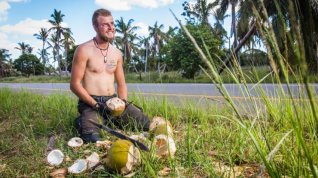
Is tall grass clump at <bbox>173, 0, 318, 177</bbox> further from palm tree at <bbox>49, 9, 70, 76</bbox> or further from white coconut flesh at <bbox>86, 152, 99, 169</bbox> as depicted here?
palm tree at <bbox>49, 9, 70, 76</bbox>

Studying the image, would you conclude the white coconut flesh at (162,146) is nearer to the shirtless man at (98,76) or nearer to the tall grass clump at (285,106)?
the tall grass clump at (285,106)

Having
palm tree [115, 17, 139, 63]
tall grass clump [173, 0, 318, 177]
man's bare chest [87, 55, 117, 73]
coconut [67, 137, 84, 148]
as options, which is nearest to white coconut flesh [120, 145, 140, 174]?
tall grass clump [173, 0, 318, 177]

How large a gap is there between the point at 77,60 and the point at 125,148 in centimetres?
205

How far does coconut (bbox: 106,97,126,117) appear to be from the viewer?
375 centimetres

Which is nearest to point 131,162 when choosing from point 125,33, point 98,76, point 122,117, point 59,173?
point 59,173

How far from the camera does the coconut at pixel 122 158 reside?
221 cm

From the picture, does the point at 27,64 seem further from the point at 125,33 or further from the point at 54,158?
the point at 54,158

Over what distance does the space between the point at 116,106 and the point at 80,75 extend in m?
0.62

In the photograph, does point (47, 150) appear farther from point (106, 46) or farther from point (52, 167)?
point (106, 46)

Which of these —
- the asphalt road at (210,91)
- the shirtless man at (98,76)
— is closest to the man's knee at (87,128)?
the shirtless man at (98,76)

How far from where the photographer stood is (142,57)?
71688mm

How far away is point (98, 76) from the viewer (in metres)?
4.22

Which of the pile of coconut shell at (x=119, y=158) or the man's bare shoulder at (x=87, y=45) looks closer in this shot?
the pile of coconut shell at (x=119, y=158)

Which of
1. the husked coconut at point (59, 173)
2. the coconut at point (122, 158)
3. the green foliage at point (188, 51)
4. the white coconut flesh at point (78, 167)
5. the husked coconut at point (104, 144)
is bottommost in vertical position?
the husked coconut at point (59, 173)
